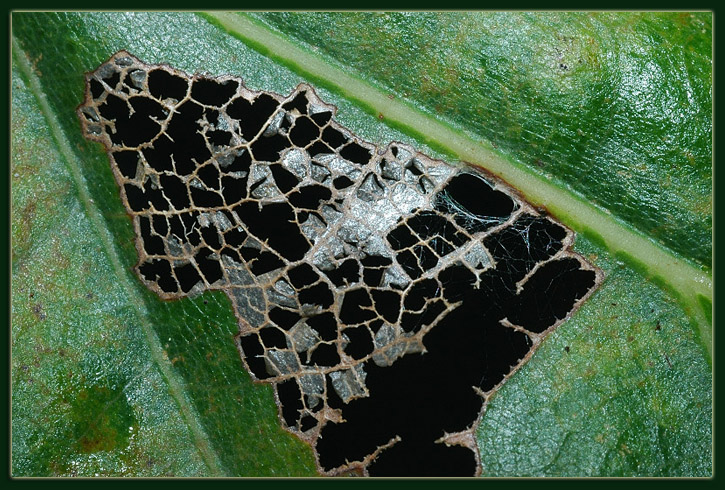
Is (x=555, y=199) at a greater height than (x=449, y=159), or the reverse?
(x=555, y=199)

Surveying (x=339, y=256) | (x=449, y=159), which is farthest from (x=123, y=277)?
(x=449, y=159)

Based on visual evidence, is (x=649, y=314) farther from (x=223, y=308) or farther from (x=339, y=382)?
(x=223, y=308)

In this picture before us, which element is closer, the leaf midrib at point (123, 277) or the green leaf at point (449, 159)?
the green leaf at point (449, 159)

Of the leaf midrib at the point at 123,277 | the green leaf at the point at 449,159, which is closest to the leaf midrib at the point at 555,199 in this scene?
the green leaf at the point at 449,159

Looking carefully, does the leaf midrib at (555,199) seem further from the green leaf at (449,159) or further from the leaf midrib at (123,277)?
the leaf midrib at (123,277)


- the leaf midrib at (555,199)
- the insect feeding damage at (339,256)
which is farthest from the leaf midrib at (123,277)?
the leaf midrib at (555,199)

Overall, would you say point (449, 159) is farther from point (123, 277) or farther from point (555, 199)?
point (123, 277)

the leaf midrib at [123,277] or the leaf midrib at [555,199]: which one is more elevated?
the leaf midrib at [555,199]
